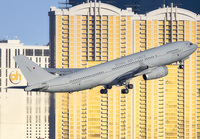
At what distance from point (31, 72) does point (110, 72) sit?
2554 centimetres

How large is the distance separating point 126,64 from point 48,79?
80.4 ft

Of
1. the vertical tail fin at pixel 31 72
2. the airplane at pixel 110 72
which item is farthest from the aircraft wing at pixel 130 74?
the vertical tail fin at pixel 31 72

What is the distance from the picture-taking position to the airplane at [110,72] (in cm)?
16725

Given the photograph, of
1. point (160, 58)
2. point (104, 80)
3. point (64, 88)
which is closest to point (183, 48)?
point (160, 58)

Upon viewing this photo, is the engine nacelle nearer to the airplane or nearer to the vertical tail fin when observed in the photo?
the airplane

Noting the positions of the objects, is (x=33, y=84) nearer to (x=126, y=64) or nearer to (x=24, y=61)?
(x=24, y=61)

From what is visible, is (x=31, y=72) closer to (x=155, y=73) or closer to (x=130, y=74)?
(x=130, y=74)

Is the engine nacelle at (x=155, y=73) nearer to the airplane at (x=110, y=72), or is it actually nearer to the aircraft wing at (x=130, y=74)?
the airplane at (x=110, y=72)

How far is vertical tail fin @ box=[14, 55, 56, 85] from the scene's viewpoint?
534 feet

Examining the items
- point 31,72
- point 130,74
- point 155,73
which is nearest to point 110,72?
point 130,74

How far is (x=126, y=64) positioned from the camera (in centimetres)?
18575

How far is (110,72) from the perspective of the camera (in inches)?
7234

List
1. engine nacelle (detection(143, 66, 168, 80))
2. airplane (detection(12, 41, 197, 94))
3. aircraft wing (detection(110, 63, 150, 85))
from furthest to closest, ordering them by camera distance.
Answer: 1. engine nacelle (detection(143, 66, 168, 80))
2. aircraft wing (detection(110, 63, 150, 85))
3. airplane (detection(12, 41, 197, 94))

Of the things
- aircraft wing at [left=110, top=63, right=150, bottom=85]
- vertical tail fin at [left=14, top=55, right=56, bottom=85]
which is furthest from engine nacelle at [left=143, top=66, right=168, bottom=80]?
vertical tail fin at [left=14, top=55, right=56, bottom=85]
